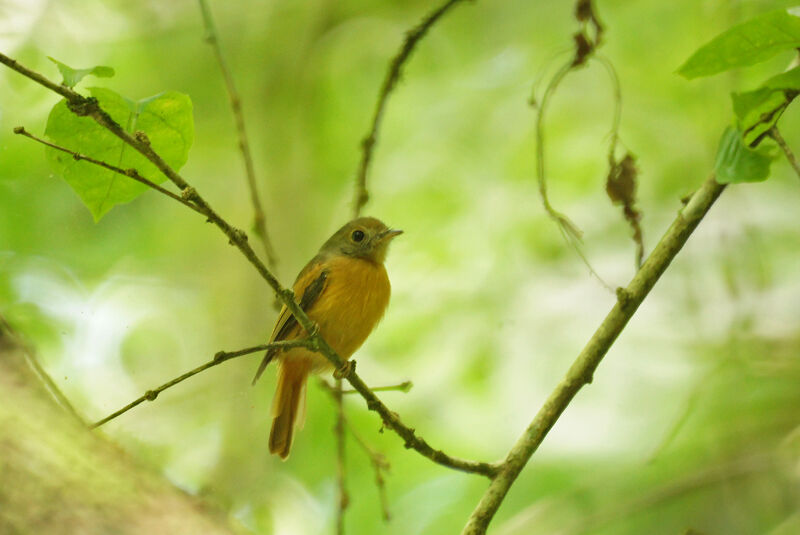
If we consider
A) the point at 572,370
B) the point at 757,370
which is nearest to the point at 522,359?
the point at 757,370

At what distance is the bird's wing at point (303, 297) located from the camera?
4270 millimetres

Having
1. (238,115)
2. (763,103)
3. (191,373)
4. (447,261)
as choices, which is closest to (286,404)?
(238,115)

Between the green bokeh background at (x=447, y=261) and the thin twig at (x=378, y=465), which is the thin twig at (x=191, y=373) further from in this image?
the green bokeh background at (x=447, y=261)

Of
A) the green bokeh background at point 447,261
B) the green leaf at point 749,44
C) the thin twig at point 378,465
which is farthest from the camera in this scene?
the green bokeh background at point 447,261

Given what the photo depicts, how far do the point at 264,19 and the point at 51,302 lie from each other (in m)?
3.86

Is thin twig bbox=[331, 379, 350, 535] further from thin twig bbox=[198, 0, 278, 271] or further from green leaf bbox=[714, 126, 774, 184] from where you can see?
green leaf bbox=[714, 126, 774, 184]

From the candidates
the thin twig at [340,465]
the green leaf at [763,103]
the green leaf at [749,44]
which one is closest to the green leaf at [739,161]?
the green leaf at [763,103]

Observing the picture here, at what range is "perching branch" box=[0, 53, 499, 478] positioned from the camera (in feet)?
6.66

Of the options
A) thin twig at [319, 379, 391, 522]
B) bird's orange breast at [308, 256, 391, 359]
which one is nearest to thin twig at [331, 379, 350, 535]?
thin twig at [319, 379, 391, 522]

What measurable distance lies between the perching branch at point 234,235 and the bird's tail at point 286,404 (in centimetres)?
170

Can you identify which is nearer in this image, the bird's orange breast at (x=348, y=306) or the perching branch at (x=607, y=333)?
the perching branch at (x=607, y=333)

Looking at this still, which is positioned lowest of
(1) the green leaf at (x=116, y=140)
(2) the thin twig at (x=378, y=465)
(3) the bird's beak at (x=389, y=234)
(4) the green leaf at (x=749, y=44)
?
(2) the thin twig at (x=378, y=465)

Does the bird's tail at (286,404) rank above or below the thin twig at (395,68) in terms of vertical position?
below

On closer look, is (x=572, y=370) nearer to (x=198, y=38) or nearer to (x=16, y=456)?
(x=16, y=456)
